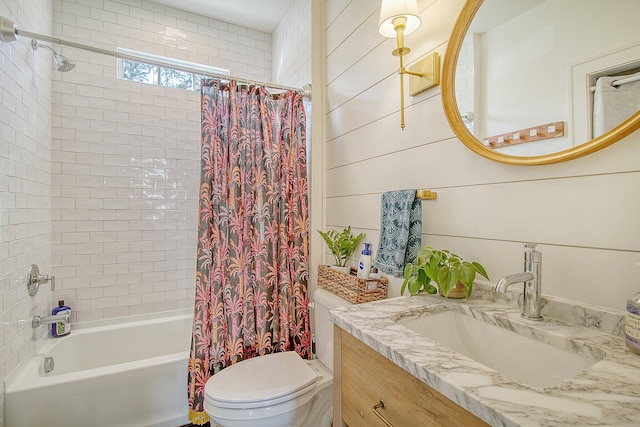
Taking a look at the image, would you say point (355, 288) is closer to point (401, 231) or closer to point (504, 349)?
point (401, 231)

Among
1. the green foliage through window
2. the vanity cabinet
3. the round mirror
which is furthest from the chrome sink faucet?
the green foliage through window

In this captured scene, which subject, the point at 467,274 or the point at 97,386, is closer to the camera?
the point at 467,274

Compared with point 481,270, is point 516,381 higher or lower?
lower

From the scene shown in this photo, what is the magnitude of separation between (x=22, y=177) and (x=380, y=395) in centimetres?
208

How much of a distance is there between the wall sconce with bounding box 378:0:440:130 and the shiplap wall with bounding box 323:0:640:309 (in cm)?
5

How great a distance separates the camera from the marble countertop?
1.39ft

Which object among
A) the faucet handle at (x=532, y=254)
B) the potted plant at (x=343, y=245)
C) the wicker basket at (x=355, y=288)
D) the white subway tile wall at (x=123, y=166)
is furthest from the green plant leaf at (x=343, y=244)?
the white subway tile wall at (x=123, y=166)

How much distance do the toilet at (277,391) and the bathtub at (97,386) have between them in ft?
1.69

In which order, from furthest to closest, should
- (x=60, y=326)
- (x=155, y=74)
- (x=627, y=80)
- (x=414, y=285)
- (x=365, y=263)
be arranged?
(x=155, y=74)
(x=60, y=326)
(x=365, y=263)
(x=414, y=285)
(x=627, y=80)

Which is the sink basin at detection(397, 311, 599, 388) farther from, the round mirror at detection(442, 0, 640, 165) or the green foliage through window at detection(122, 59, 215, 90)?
the green foliage through window at detection(122, 59, 215, 90)

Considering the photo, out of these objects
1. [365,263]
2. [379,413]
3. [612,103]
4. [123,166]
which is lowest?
[379,413]

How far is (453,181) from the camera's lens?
1.07 metres

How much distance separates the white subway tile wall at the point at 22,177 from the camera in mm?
1409

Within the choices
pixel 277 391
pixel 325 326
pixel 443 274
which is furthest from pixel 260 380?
pixel 443 274
